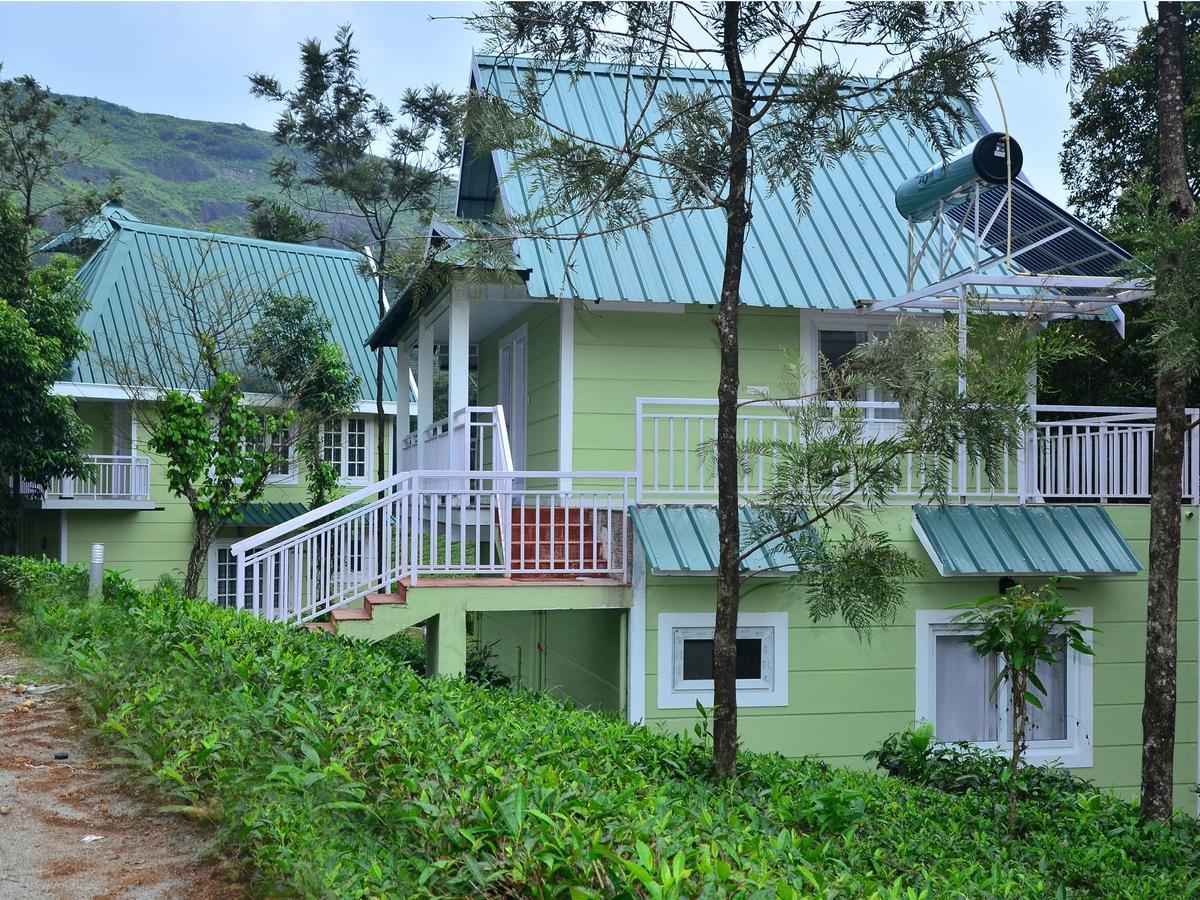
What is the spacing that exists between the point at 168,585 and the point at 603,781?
20.6ft

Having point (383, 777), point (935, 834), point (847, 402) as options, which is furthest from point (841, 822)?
point (383, 777)

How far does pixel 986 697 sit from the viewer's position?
11289mm

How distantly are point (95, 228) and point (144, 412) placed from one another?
697 cm

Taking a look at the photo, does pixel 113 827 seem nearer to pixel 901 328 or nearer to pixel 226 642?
pixel 226 642

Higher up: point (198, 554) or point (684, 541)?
point (684, 541)

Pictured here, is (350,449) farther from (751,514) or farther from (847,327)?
(751,514)

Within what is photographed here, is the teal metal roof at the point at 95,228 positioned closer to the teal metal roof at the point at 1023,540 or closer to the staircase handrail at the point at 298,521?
the staircase handrail at the point at 298,521

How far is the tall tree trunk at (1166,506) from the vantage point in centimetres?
836

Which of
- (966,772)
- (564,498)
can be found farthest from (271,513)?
(966,772)

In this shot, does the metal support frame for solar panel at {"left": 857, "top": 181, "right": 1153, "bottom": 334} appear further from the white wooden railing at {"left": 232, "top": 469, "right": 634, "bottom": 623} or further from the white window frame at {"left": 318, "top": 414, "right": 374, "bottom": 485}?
the white window frame at {"left": 318, "top": 414, "right": 374, "bottom": 485}

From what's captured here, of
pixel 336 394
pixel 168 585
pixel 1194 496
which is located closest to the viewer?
pixel 168 585

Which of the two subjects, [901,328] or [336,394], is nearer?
[901,328]

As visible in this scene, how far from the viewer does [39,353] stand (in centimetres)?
1798

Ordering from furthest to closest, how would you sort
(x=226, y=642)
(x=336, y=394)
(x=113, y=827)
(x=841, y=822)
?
(x=336, y=394) < (x=226, y=642) < (x=841, y=822) < (x=113, y=827)
